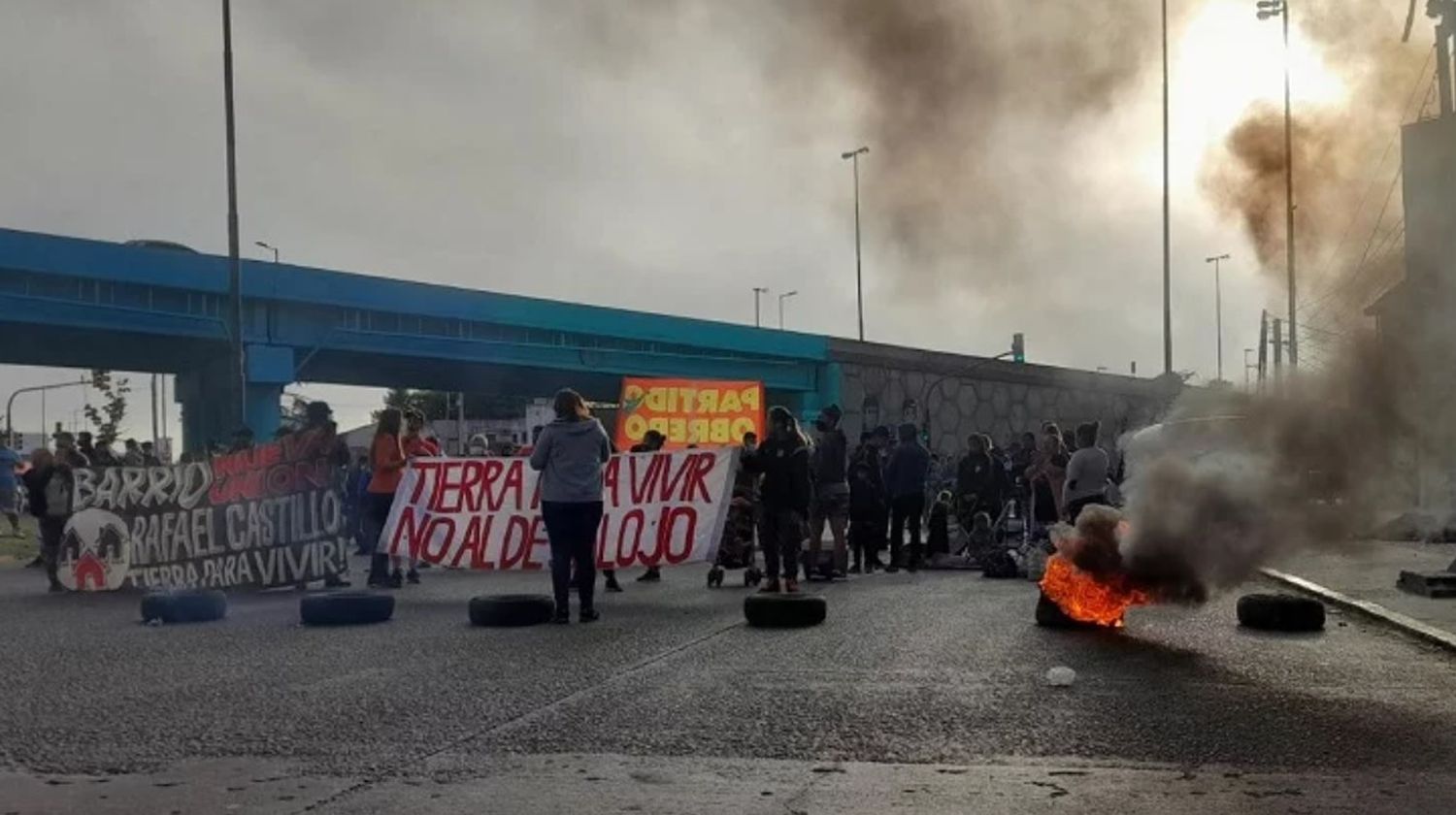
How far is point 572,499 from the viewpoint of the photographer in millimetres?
10703

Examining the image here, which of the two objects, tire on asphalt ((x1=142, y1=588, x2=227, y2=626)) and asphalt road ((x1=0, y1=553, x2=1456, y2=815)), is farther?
tire on asphalt ((x1=142, y1=588, x2=227, y2=626))

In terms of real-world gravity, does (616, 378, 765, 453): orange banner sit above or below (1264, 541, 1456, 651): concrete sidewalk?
above

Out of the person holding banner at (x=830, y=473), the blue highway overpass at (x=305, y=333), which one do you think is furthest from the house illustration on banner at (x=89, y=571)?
the blue highway overpass at (x=305, y=333)

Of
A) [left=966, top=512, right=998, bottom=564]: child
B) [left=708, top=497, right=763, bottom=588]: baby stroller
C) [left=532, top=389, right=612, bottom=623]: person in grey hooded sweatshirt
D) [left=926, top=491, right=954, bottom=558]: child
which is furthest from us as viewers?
[left=926, top=491, right=954, bottom=558]: child

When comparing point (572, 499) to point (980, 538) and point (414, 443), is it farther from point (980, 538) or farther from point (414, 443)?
point (980, 538)

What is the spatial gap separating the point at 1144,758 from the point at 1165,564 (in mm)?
4145

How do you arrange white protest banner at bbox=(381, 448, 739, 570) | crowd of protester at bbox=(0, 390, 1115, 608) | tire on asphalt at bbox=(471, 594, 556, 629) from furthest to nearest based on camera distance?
white protest banner at bbox=(381, 448, 739, 570)
crowd of protester at bbox=(0, 390, 1115, 608)
tire on asphalt at bbox=(471, 594, 556, 629)

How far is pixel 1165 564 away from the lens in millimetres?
9477

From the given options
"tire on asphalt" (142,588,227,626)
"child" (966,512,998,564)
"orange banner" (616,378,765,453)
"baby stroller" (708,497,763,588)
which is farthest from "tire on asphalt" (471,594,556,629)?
"orange banner" (616,378,765,453)

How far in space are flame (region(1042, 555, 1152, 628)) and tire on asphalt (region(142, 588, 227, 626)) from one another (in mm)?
6736

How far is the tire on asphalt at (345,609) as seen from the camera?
34.3 ft

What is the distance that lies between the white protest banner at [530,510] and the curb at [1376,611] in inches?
216

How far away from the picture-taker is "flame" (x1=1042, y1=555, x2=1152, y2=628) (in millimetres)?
9695

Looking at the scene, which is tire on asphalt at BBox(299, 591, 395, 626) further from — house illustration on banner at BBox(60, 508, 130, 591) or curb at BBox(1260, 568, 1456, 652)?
curb at BBox(1260, 568, 1456, 652)
